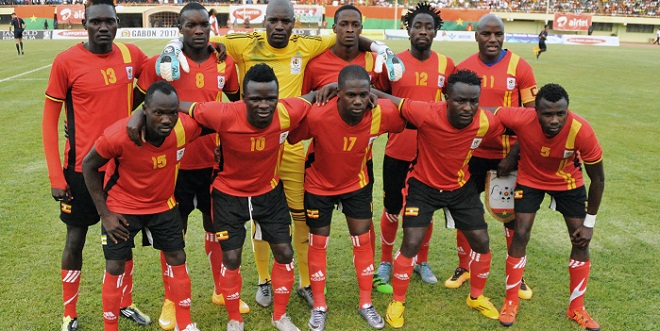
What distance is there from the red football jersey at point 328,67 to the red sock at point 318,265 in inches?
57.8

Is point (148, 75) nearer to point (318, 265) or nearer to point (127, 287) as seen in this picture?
point (127, 287)

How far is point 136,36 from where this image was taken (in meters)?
43.2

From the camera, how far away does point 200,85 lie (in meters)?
4.58

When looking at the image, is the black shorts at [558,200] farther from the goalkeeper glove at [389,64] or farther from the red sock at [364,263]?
the goalkeeper glove at [389,64]

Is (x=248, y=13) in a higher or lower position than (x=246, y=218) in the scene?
higher

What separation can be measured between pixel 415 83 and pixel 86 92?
2.89m

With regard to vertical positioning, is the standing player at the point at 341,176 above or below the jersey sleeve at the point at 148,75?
below

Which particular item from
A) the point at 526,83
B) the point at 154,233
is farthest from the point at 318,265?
the point at 526,83

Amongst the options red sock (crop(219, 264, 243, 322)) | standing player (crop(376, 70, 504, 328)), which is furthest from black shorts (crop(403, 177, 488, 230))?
red sock (crop(219, 264, 243, 322))

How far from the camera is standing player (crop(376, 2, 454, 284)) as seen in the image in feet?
16.8

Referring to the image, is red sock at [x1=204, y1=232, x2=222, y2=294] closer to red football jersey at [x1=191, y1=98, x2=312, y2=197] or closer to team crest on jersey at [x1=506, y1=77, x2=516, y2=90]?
red football jersey at [x1=191, y1=98, x2=312, y2=197]

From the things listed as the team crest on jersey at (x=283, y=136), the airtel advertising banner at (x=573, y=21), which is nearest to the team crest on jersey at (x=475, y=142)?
the team crest on jersey at (x=283, y=136)

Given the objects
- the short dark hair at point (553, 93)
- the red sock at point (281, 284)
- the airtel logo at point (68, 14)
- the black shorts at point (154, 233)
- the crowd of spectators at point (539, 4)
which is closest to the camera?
the black shorts at point (154, 233)

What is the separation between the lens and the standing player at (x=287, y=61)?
189 inches
